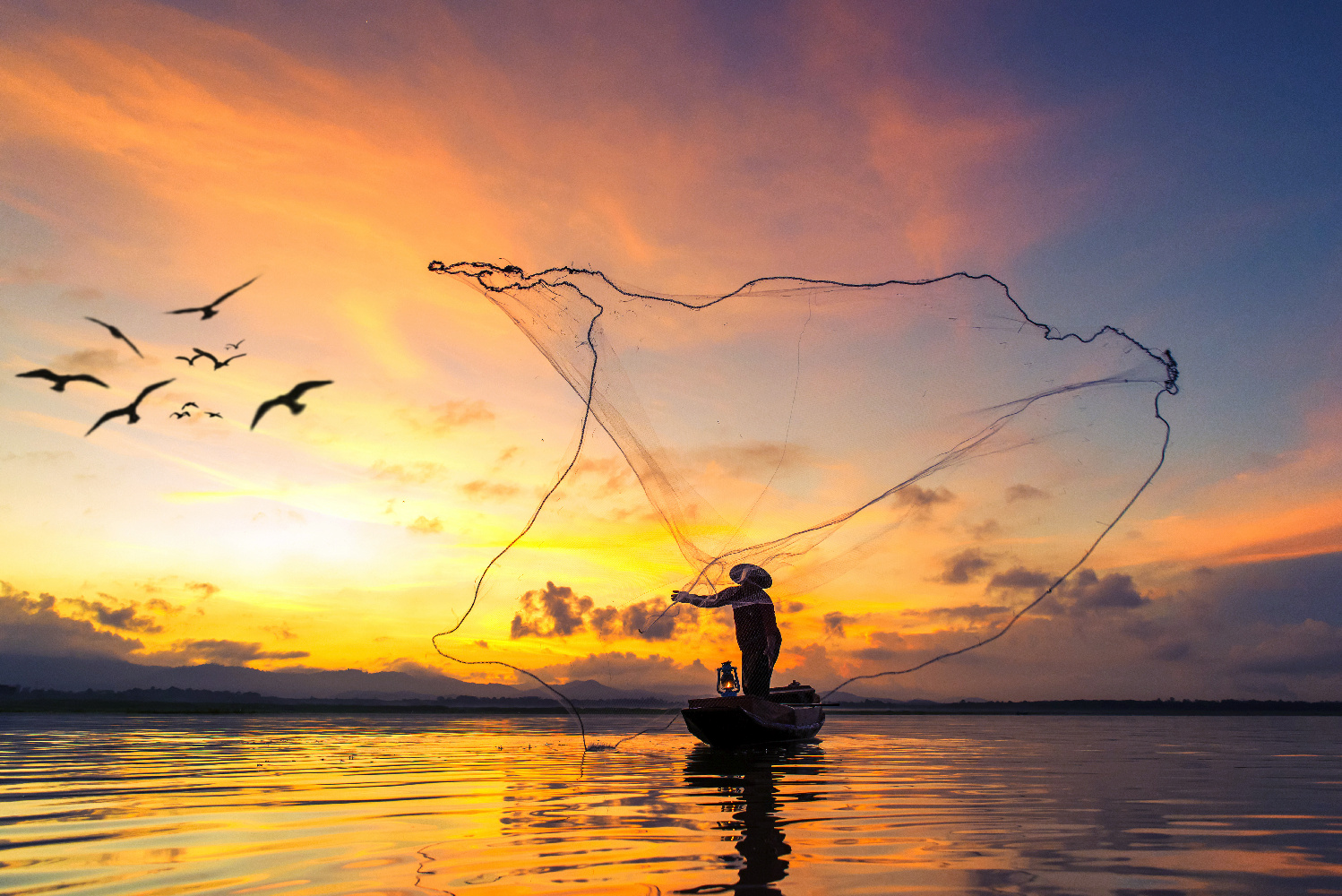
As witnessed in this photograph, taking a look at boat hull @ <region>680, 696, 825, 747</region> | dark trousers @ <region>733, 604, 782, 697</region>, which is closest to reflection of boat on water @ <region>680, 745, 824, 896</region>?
boat hull @ <region>680, 696, 825, 747</region>

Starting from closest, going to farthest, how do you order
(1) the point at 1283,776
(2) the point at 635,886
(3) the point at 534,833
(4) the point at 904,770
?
(2) the point at 635,886
(3) the point at 534,833
(1) the point at 1283,776
(4) the point at 904,770

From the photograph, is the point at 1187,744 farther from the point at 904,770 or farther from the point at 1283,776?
the point at 904,770

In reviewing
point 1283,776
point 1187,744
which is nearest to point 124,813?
point 1283,776

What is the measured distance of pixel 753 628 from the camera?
196 ft

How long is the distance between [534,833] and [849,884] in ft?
27.9

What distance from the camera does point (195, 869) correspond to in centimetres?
1605

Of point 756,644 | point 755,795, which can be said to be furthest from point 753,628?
point 755,795

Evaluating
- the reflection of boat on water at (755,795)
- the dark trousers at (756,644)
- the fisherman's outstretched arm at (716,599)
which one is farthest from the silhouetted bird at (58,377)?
the dark trousers at (756,644)

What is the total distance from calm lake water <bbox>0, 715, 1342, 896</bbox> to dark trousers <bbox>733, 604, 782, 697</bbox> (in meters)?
15.4

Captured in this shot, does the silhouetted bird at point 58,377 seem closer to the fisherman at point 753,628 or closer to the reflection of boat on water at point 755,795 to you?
the reflection of boat on water at point 755,795

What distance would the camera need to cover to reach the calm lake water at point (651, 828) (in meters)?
15.3

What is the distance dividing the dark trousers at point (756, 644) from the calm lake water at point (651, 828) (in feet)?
50.7

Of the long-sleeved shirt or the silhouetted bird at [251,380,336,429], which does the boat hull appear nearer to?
the long-sleeved shirt

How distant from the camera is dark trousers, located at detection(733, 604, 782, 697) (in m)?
58.8
